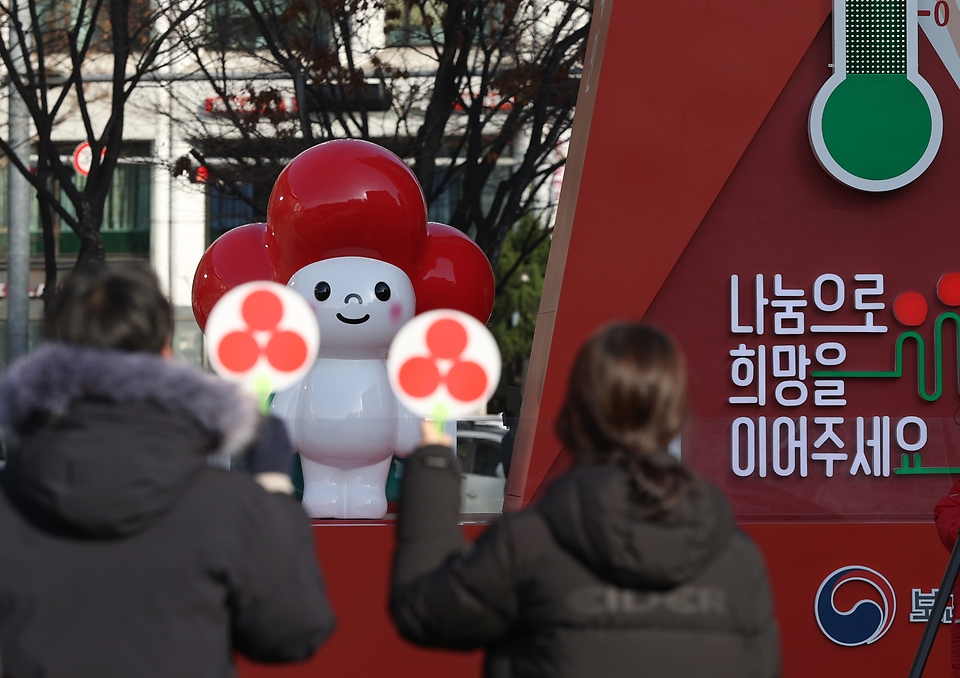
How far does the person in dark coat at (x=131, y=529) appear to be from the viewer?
5.86 feet

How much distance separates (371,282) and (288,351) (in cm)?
293

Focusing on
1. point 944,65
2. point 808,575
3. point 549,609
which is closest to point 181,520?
point 549,609

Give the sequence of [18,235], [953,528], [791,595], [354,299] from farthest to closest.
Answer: [18,235] → [354,299] → [791,595] → [953,528]

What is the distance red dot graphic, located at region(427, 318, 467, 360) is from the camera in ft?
7.45

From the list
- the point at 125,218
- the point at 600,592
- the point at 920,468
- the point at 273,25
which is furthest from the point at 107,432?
the point at 125,218

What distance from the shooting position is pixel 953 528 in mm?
3307

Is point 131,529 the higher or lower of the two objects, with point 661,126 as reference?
lower

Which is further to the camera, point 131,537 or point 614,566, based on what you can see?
point 131,537

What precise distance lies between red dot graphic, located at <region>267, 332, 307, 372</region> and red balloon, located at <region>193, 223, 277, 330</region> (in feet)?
11.2

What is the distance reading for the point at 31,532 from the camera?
6.03 feet

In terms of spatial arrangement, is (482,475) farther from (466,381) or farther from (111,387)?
(111,387)

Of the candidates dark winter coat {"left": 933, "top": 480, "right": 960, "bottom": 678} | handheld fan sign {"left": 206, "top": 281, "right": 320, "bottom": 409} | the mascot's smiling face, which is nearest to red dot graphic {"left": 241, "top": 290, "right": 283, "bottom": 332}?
handheld fan sign {"left": 206, "top": 281, "right": 320, "bottom": 409}

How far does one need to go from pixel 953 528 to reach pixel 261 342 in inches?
81.7

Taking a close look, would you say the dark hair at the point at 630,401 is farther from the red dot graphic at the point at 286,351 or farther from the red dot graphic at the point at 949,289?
the red dot graphic at the point at 949,289
